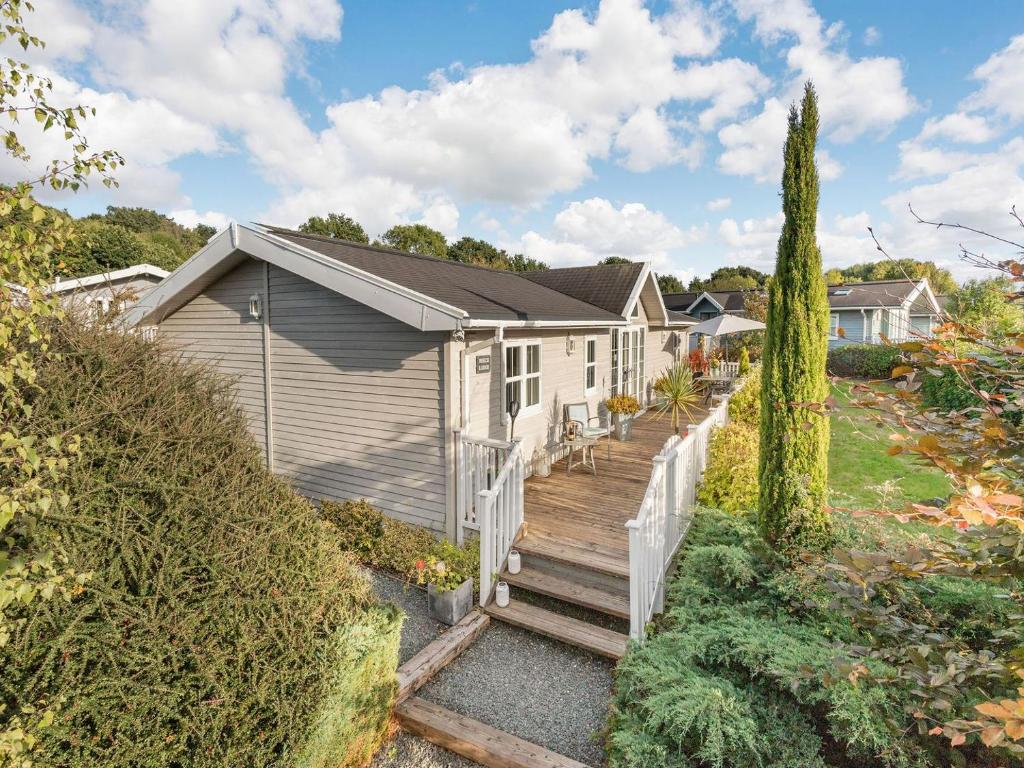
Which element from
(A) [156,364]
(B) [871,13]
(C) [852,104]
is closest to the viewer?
(A) [156,364]

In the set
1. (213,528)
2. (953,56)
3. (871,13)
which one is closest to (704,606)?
(213,528)

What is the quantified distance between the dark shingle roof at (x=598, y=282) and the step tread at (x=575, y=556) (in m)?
7.06

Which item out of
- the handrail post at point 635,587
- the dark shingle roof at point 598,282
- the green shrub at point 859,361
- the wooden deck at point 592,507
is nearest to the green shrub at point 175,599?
the handrail post at point 635,587

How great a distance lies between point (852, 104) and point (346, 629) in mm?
7106

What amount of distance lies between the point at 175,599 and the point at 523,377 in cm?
642

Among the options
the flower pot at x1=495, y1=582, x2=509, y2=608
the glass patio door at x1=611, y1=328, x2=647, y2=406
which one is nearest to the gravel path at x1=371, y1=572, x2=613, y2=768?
the flower pot at x1=495, y1=582, x2=509, y2=608

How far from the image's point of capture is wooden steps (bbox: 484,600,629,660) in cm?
472

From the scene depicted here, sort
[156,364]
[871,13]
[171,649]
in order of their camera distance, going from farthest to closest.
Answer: [871,13] < [156,364] < [171,649]

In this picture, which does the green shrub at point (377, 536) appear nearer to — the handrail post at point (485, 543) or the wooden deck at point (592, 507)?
the handrail post at point (485, 543)

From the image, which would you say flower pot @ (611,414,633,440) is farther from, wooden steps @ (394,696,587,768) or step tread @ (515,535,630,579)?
wooden steps @ (394,696,587,768)

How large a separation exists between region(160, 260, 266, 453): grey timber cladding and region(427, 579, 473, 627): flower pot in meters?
4.91

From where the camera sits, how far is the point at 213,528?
2480 mm

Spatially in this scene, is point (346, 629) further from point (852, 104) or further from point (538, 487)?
point (852, 104)

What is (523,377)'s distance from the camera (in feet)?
27.2
